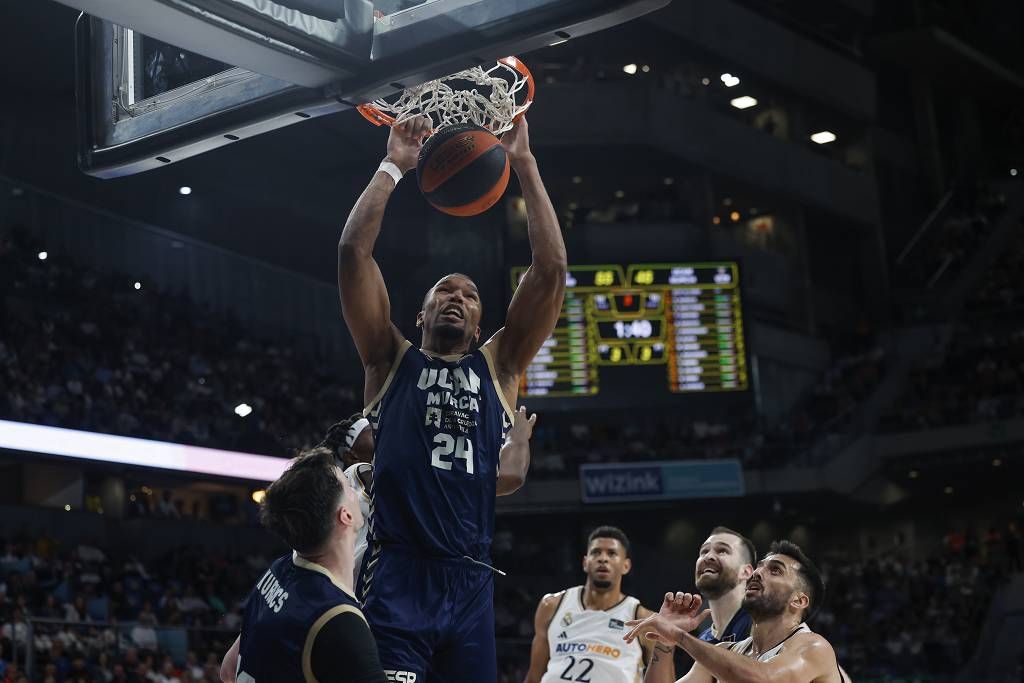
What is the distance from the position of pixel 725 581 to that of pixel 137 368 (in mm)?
15490

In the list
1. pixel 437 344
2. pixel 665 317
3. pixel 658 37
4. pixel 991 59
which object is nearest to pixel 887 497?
pixel 665 317

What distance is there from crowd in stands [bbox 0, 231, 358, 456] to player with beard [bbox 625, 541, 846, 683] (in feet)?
42.6

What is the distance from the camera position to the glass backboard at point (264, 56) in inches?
142

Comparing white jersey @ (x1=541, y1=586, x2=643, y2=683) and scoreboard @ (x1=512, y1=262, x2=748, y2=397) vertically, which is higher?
scoreboard @ (x1=512, y1=262, x2=748, y2=397)

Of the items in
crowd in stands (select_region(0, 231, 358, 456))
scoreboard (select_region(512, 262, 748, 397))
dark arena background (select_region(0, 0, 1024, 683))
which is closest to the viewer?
crowd in stands (select_region(0, 231, 358, 456))

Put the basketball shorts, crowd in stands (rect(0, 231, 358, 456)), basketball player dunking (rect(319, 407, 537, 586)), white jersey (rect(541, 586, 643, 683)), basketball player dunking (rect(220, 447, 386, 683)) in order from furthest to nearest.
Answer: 1. crowd in stands (rect(0, 231, 358, 456))
2. white jersey (rect(541, 586, 643, 683))
3. basketball player dunking (rect(319, 407, 537, 586))
4. the basketball shorts
5. basketball player dunking (rect(220, 447, 386, 683))

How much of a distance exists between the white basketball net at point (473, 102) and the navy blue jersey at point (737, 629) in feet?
9.74

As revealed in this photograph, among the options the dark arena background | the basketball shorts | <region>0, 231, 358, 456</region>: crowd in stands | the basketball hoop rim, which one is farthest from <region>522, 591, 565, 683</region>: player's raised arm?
<region>0, 231, 358, 456</region>: crowd in stands

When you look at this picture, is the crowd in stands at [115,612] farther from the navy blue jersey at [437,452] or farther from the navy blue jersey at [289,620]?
the navy blue jersey at [289,620]

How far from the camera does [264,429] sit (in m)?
21.7

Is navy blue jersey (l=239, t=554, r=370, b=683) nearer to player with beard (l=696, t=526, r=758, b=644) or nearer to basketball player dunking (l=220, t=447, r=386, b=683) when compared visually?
basketball player dunking (l=220, t=447, r=386, b=683)

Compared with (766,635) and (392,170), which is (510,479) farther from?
(766,635)

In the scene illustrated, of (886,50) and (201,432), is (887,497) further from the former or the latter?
(201,432)

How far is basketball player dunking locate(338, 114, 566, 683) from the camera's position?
395 centimetres
